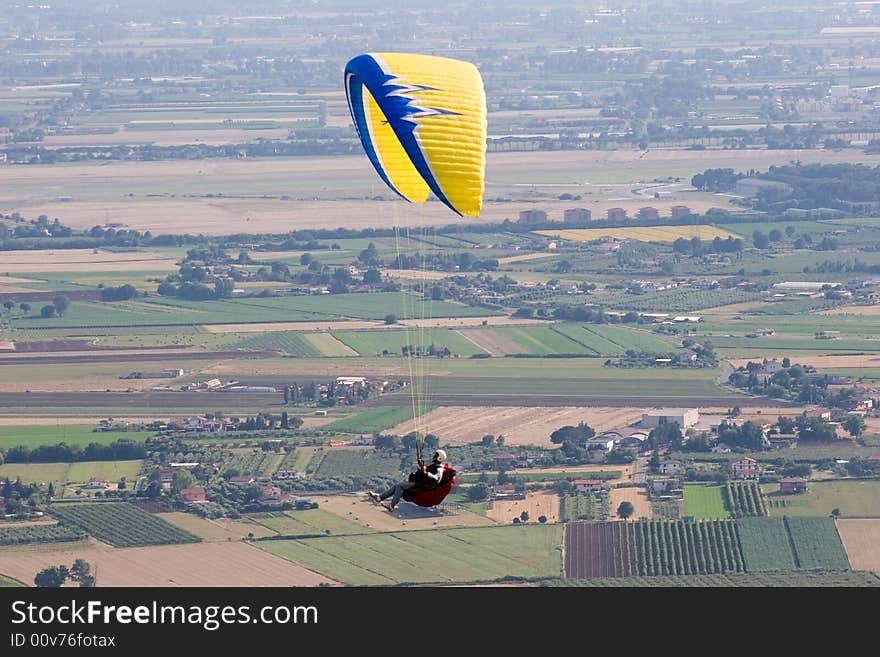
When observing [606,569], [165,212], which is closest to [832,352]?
[606,569]

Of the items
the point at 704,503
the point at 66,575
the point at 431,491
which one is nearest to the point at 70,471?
the point at 66,575

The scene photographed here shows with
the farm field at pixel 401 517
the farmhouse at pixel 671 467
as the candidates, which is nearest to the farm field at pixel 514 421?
the farmhouse at pixel 671 467

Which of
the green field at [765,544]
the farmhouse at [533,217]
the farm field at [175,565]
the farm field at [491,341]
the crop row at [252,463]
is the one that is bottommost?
the farm field at [175,565]

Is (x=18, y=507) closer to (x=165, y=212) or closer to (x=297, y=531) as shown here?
(x=297, y=531)

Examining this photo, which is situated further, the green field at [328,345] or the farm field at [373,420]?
the green field at [328,345]

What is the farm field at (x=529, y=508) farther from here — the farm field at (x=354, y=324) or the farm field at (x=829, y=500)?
the farm field at (x=354, y=324)

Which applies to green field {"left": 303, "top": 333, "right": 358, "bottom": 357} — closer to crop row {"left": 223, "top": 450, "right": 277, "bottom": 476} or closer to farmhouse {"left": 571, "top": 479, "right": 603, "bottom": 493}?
crop row {"left": 223, "top": 450, "right": 277, "bottom": 476}

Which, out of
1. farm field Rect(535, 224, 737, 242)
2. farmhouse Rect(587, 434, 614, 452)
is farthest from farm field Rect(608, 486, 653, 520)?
farm field Rect(535, 224, 737, 242)
